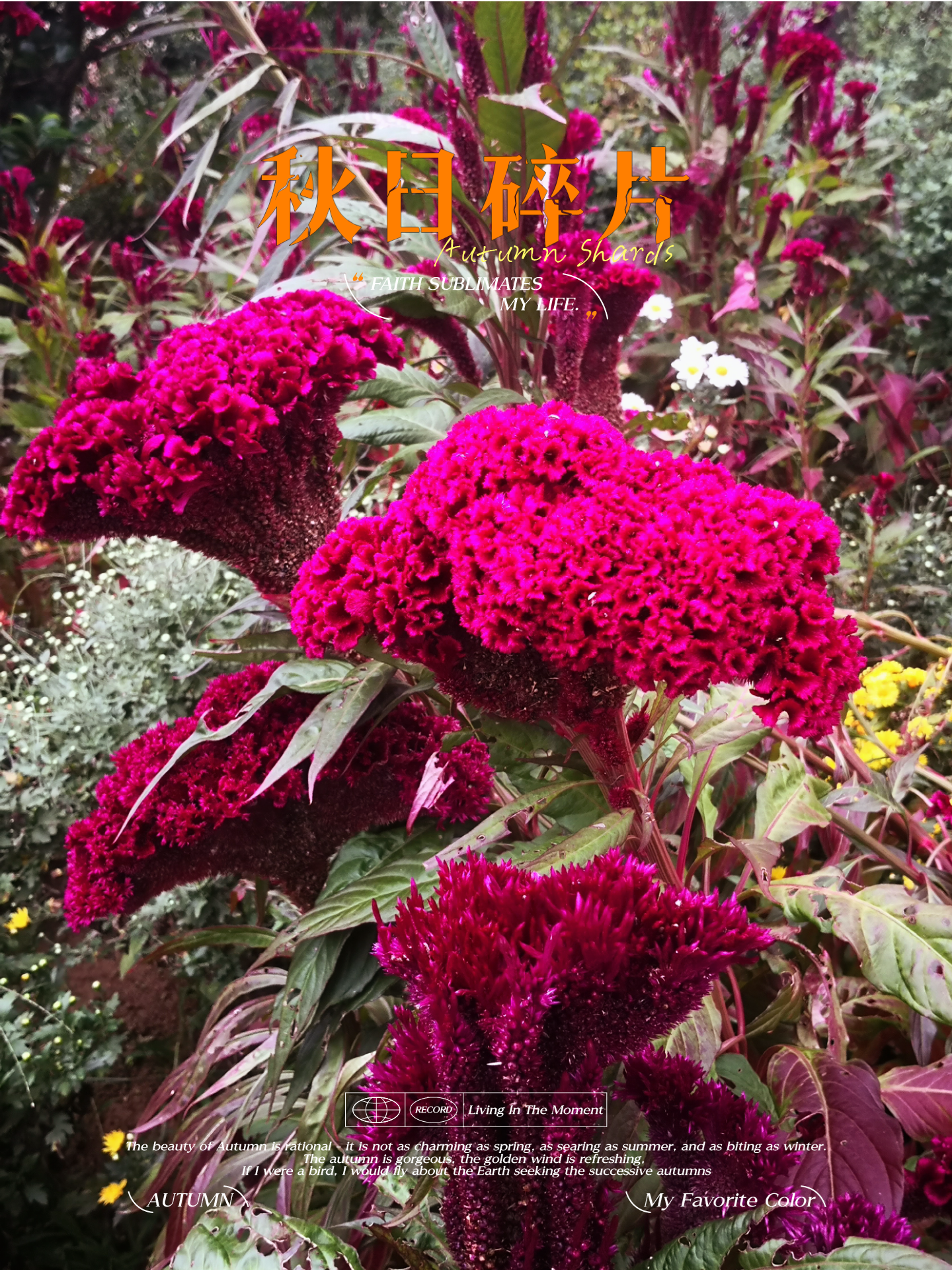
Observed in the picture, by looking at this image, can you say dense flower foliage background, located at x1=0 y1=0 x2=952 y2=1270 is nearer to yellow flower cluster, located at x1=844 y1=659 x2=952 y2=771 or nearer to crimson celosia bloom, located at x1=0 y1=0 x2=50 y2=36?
yellow flower cluster, located at x1=844 y1=659 x2=952 y2=771

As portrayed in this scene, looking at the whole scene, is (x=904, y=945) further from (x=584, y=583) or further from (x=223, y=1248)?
(x=223, y=1248)

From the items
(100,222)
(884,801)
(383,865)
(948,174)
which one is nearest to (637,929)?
(383,865)

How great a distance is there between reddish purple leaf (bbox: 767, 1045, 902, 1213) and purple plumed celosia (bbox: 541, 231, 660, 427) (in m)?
0.71

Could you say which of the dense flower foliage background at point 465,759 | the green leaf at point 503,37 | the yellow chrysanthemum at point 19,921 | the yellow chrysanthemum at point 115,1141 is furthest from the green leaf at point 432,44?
the yellow chrysanthemum at point 115,1141

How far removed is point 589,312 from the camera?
996mm

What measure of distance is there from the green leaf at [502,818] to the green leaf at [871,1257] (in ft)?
0.91

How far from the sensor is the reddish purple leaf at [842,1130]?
2.05 ft

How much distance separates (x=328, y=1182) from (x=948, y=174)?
102 inches

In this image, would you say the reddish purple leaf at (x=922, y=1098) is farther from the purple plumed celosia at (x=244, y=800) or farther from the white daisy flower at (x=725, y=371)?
the white daisy flower at (x=725, y=371)

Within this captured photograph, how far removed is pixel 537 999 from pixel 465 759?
14.6 inches

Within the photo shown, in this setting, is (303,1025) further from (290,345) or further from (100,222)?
(100,222)

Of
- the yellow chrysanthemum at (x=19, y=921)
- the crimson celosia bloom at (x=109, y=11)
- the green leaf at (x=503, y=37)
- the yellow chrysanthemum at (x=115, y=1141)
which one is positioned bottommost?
the yellow chrysanthemum at (x=115, y=1141)

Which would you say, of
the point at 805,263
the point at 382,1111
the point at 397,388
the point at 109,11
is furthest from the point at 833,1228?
the point at 109,11

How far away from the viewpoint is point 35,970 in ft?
4.35
